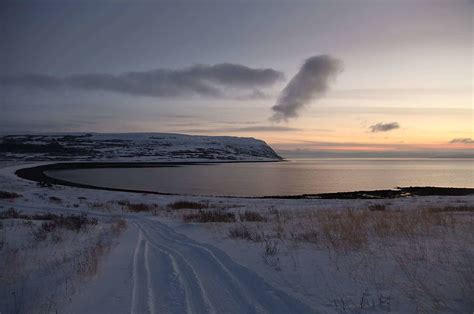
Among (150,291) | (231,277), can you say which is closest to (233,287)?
(231,277)

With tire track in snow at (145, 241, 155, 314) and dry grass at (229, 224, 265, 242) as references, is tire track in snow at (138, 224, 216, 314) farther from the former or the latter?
dry grass at (229, 224, 265, 242)

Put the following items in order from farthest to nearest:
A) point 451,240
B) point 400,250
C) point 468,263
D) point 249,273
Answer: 1. point 451,240
2. point 400,250
3. point 249,273
4. point 468,263

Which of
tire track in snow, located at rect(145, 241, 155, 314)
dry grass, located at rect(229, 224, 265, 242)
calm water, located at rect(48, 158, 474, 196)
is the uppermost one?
tire track in snow, located at rect(145, 241, 155, 314)

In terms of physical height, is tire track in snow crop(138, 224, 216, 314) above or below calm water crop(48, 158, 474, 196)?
above

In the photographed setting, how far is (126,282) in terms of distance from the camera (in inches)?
250

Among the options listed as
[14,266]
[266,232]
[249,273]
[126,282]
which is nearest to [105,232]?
[14,266]

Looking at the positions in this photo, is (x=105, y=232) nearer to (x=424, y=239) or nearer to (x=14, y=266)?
(x=14, y=266)

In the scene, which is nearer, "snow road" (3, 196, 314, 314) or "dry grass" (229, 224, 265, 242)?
"snow road" (3, 196, 314, 314)

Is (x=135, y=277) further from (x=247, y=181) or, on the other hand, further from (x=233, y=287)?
(x=247, y=181)

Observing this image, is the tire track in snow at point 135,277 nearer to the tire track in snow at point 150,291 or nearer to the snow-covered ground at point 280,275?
the snow-covered ground at point 280,275

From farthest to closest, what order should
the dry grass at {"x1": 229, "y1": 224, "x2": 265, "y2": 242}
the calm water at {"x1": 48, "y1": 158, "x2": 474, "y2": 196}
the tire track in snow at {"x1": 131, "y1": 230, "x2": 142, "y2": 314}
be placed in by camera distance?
the calm water at {"x1": 48, "y1": 158, "x2": 474, "y2": 196}
the dry grass at {"x1": 229, "y1": 224, "x2": 265, "y2": 242}
the tire track in snow at {"x1": 131, "y1": 230, "x2": 142, "y2": 314}

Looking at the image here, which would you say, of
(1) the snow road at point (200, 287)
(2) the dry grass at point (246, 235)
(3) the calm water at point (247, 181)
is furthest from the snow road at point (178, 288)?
(3) the calm water at point (247, 181)

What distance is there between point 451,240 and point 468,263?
2.44m

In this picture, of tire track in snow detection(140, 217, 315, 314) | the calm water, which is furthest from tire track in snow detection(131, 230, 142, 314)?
the calm water
